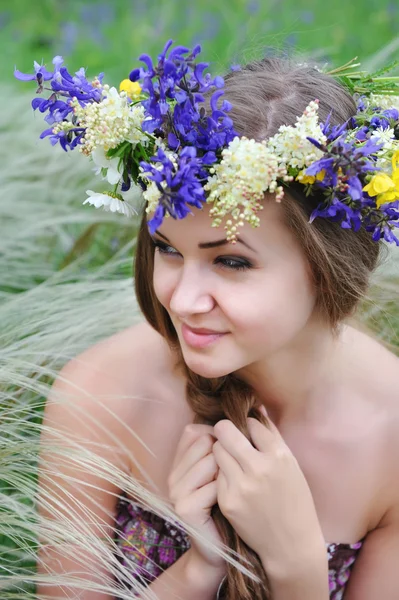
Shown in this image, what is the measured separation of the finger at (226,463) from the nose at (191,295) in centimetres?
51

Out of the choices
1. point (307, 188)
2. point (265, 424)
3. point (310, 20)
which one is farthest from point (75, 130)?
point (310, 20)

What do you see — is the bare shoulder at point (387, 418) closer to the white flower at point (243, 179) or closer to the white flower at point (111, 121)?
the white flower at point (243, 179)

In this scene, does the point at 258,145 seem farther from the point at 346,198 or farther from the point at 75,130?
the point at 75,130

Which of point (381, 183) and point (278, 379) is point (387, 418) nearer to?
point (278, 379)

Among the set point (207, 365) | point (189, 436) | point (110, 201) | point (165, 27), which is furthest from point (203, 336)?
point (165, 27)

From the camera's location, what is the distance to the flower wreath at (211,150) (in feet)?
5.90

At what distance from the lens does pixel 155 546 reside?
104 inches

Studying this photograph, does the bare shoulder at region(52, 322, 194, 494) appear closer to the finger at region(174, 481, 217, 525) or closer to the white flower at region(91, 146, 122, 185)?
the finger at region(174, 481, 217, 525)

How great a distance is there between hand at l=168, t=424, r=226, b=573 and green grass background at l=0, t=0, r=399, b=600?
0.41 meters

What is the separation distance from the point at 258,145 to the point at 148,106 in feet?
0.88

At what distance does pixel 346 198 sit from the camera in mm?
1878

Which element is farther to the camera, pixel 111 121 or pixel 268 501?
pixel 268 501

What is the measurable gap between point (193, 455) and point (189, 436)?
0.07 metres

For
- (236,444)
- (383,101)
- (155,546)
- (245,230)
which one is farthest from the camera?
(155,546)
